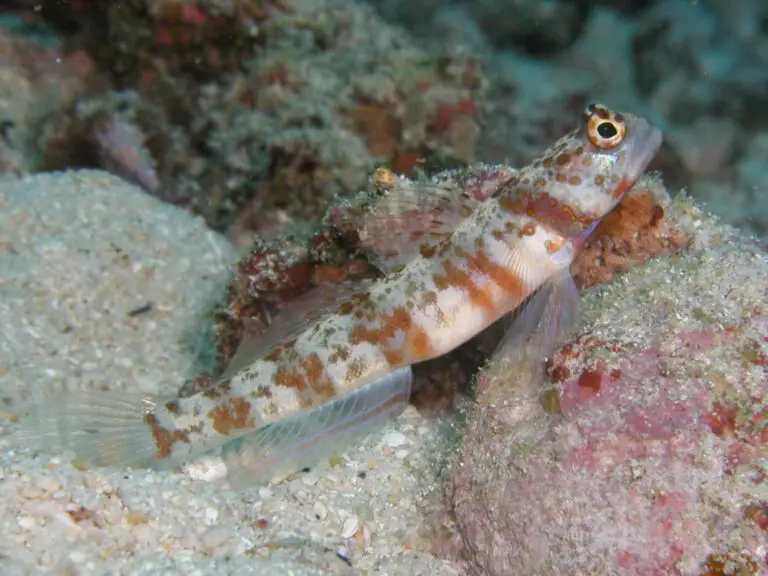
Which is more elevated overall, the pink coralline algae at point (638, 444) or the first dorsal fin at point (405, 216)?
the first dorsal fin at point (405, 216)

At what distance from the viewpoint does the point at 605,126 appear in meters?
2.54

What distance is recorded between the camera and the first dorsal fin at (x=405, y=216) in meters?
2.79

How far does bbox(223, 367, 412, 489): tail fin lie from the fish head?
0.98m

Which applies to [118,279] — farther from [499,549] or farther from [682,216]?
[682,216]

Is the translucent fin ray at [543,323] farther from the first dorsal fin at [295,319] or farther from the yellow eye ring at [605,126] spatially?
the first dorsal fin at [295,319]

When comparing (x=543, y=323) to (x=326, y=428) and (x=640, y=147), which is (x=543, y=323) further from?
(x=326, y=428)

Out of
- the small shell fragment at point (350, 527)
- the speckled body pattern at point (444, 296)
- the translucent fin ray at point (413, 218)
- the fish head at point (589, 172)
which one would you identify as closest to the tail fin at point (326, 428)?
the speckled body pattern at point (444, 296)

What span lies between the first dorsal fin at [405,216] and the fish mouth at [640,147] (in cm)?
68

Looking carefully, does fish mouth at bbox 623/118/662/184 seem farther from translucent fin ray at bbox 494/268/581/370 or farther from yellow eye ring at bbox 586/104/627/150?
translucent fin ray at bbox 494/268/581/370

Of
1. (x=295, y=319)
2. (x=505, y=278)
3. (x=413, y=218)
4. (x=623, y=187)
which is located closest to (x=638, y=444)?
(x=505, y=278)

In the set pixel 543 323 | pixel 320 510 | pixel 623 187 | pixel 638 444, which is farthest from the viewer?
pixel 320 510

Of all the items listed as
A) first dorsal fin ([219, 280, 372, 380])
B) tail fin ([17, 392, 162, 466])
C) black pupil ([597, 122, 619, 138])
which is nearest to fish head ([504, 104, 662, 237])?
black pupil ([597, 122, 619, 138])

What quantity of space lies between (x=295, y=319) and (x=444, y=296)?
2.45ft

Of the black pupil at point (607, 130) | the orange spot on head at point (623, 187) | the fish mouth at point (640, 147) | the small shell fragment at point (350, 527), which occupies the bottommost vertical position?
the small shell fragment at point (350, 527)
